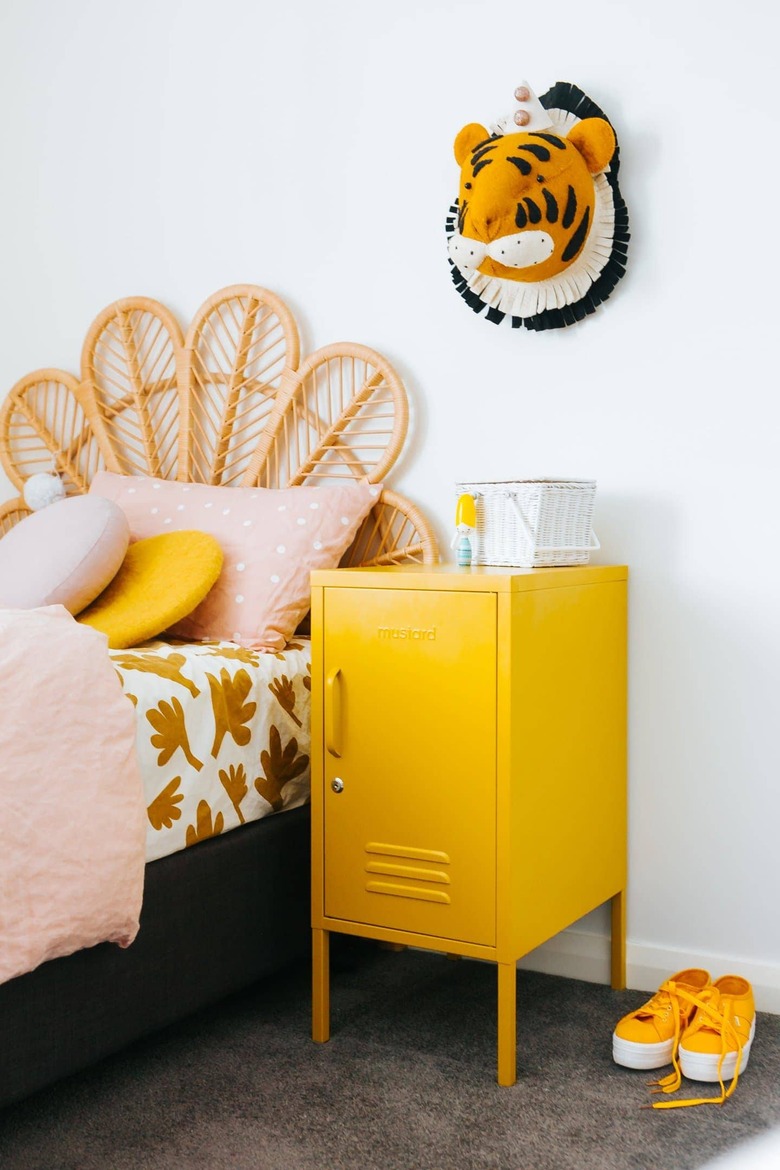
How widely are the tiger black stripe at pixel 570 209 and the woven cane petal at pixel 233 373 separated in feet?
2.13

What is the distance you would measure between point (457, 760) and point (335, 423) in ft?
2.86

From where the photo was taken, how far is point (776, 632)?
185 centimetres

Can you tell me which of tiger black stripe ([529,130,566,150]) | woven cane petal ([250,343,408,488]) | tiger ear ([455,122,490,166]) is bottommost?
woven cane petal ([250,343,408,488])

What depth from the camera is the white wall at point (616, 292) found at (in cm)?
187

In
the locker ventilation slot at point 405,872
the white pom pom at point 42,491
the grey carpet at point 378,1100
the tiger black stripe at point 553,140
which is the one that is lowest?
the grey carpet at point 378,1100

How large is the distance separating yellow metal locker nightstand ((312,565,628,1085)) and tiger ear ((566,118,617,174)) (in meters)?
0.70

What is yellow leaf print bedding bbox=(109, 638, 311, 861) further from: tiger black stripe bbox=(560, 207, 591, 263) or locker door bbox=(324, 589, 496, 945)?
tiger black stripe bbox=(560, 207, 591, 263)

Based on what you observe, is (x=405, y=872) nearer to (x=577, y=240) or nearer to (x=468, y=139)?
(x=577, y=240)

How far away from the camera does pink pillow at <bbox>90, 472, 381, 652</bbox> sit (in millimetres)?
2025

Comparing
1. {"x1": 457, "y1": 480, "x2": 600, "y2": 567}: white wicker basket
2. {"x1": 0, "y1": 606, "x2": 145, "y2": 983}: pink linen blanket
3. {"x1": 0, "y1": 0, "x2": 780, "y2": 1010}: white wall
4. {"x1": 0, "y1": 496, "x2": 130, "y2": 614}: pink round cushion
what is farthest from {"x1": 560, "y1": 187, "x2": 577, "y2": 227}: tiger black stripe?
{"x1": 0, "y1": 606, "x2": 145, "y2": 983}: pink linen blanket

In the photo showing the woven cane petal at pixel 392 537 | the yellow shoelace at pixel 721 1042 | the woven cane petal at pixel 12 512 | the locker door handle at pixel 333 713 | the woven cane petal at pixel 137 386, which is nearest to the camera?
the yellow shoelace at pixel 721 1042

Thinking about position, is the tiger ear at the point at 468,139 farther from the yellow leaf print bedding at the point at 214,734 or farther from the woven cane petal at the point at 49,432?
the woven cane petal at the point at 49,432

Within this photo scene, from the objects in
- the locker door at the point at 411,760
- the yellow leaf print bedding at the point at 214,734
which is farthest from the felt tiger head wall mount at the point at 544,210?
the yellow leaf print bedding at the point at 214,734

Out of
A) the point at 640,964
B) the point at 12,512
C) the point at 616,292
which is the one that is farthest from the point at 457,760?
the point at 12,512
